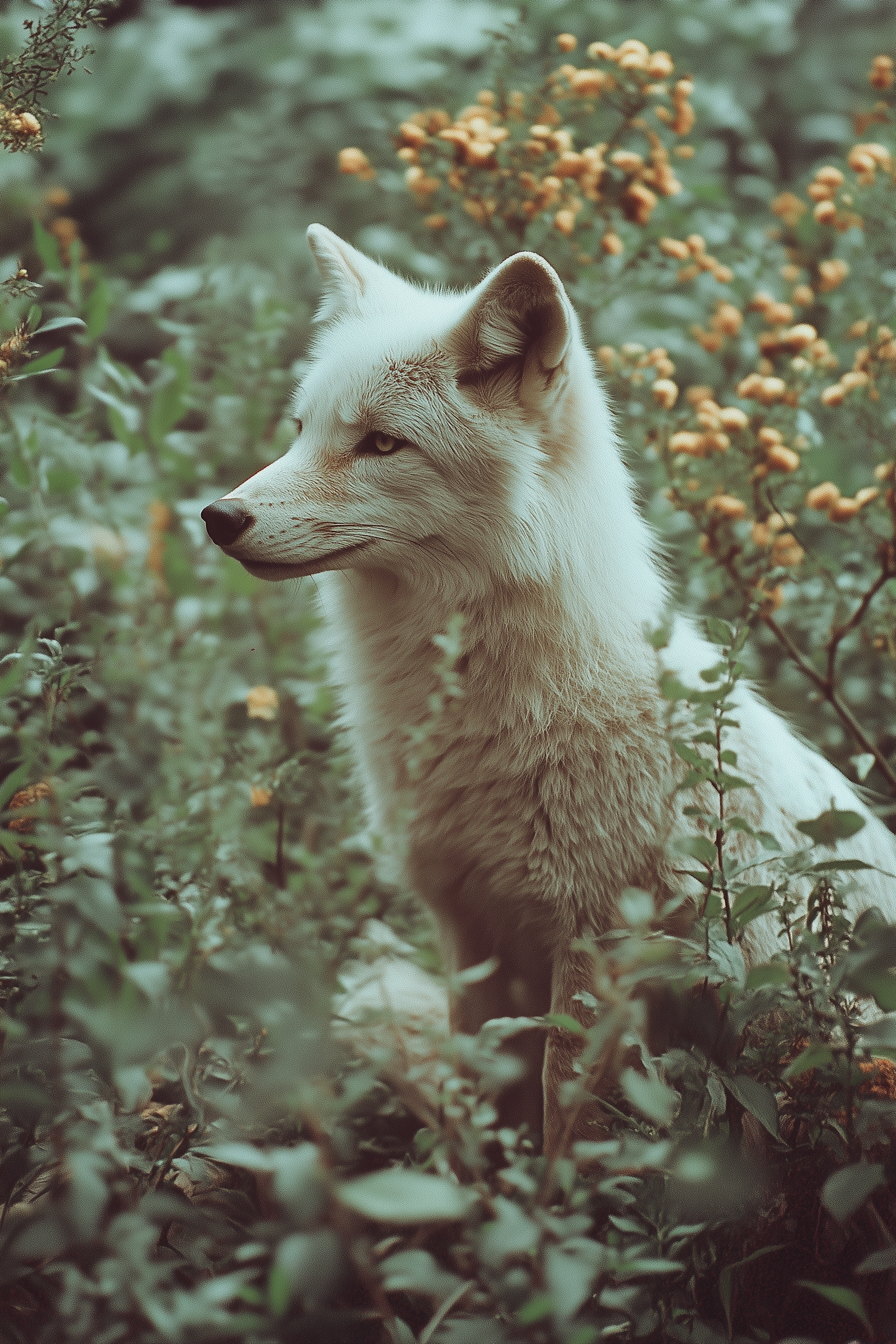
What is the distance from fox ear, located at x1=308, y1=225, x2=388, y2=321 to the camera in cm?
248

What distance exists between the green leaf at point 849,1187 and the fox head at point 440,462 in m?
1.25

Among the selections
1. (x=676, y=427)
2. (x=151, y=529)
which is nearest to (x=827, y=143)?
(x=676, y=427)

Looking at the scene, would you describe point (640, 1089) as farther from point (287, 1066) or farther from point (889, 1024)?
point (889, 1024)

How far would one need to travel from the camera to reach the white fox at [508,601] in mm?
2051

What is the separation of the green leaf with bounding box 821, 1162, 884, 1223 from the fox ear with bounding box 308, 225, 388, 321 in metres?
2.05

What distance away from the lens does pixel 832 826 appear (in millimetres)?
1518

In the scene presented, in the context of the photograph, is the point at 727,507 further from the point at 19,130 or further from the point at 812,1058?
the point at 19,130

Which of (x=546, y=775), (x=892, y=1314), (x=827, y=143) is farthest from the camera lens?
(x=827, y=143)

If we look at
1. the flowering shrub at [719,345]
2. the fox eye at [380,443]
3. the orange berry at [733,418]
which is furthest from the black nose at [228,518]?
the orange berry at [733,418]

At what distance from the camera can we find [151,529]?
3703mm

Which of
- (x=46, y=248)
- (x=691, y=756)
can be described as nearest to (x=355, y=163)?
(x=46, y=248)

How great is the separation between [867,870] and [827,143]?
5.32 meters

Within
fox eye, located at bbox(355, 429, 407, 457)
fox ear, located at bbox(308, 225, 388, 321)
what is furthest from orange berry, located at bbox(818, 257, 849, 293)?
fox eye, located at bbox(355, 429, 407, 457)

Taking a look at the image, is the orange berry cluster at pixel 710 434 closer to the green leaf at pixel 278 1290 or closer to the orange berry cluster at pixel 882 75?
the orange berry cluster at pixel 882 75
